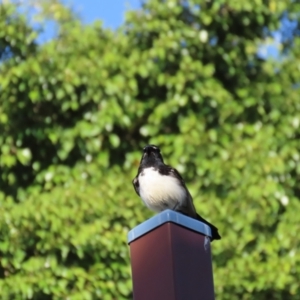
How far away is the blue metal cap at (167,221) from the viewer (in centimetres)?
425

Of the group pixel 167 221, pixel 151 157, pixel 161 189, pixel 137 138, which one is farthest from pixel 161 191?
pixel 137 138

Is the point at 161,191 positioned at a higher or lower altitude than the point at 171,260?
higher

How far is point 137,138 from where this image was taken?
9.91m

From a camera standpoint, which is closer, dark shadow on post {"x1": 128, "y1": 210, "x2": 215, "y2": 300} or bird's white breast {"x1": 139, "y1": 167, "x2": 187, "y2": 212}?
dark shadow on post {"x1": 128, "y1": 210, "x2": 215, "y2": 300}

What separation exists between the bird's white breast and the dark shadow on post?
1889mm

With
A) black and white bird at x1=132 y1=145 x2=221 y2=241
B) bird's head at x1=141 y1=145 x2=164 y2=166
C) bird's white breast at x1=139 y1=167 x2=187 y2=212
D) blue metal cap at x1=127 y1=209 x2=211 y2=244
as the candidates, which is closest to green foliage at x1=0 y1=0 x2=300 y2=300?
bird's head at x1=141 y1=145 x2=164 y2=166

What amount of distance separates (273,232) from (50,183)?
2225 millimetres

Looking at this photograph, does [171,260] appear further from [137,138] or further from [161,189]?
[137,138]

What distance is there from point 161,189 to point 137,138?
3635mm

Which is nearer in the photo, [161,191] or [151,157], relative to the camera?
[161,191]

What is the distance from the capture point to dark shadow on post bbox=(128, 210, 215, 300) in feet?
13.5

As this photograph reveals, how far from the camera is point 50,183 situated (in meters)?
9.43

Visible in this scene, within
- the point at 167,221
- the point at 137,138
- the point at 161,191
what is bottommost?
the point at 167,221

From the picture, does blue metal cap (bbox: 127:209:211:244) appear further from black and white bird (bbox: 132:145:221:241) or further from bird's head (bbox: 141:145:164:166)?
bird's head (bbox: 141:145:164:166)
